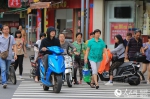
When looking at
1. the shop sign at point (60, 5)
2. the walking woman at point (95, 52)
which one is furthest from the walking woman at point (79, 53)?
the shop sign at point (60, 5)

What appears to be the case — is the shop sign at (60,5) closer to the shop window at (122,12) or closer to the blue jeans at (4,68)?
the shop window at (122,12)

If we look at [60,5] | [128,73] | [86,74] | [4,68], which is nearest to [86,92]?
[86,74]

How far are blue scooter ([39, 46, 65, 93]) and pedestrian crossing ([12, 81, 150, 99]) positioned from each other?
27 cm

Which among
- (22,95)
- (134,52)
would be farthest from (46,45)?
(134,52)

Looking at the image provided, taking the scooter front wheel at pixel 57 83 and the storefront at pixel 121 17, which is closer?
the scooter front wheel at pixel 57 83

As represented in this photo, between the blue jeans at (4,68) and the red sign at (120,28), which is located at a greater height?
the red sign at (120,28)

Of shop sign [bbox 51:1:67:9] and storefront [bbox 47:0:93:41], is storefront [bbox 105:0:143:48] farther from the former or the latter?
shop sign [bbox 51:1:67:9]

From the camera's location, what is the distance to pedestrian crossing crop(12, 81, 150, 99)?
38.9 ft

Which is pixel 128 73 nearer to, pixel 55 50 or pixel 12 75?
pixel 55 50

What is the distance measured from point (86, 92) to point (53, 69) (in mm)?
1214

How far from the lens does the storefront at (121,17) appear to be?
2283cm

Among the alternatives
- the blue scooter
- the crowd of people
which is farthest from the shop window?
the blue scooter

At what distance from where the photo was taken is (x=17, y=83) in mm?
15273

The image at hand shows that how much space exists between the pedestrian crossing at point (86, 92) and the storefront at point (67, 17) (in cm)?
1086
